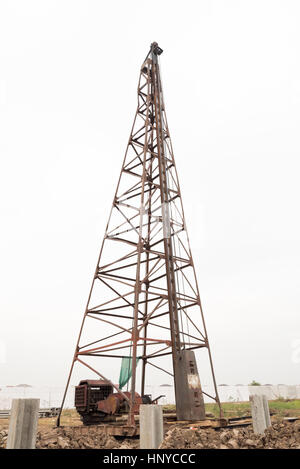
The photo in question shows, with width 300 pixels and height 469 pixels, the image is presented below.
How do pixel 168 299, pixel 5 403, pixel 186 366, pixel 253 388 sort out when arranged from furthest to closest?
pixel 253 388 < pixel 5 403 < pixel 168 299 < pixel 186 366

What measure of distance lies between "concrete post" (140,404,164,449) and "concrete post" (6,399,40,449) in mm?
1596

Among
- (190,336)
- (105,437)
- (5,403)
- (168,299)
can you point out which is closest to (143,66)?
(168,299)

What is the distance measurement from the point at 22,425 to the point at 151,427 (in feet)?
6.17

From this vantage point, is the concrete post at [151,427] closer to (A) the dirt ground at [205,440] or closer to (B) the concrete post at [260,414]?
(A) the dirt ground at [205,440]

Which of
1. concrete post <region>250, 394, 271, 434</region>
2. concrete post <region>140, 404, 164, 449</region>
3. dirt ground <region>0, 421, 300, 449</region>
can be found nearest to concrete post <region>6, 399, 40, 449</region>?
concrete post <region>140, 404, 164, 449</region>

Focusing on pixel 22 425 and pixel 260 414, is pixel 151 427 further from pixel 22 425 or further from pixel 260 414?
pixel 260 414

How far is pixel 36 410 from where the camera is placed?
4.90 metres

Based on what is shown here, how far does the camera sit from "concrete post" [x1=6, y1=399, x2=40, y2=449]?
15.3 ft

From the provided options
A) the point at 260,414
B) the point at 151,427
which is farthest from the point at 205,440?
the point at 151,427

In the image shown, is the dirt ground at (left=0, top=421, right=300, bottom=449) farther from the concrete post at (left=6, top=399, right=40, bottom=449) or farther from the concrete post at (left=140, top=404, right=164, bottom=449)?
the concrete post at (left=6, top=399, right=40, bottom=449)
